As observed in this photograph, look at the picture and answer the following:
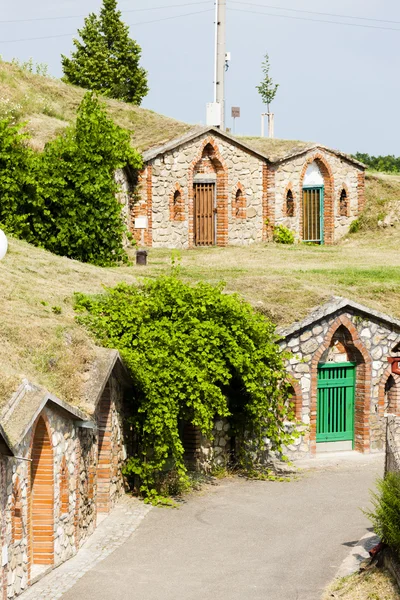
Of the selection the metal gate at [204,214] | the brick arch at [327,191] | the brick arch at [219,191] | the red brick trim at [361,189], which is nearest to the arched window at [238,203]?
the brick arch at [219,191]

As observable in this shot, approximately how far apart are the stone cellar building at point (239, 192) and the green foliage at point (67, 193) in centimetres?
400

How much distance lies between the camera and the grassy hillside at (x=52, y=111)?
34000 mm

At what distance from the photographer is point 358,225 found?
4022 cm

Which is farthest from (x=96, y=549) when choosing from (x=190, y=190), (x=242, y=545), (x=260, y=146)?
(x=260, y=146)

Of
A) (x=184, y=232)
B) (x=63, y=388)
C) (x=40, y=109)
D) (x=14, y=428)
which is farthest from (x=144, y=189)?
(x=14, y=428)

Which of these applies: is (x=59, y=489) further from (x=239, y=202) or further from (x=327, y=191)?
(x=327, y=191)

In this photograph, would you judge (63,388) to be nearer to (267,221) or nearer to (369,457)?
(369,457)

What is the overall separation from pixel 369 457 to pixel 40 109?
707 inches

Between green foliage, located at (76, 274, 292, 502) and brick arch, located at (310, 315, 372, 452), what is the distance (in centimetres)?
170

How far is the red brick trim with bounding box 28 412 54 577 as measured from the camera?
51.1ft

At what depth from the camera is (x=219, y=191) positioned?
36.2 meters

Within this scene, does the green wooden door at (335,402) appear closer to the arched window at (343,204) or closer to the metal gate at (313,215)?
the metal gate at (313,215)

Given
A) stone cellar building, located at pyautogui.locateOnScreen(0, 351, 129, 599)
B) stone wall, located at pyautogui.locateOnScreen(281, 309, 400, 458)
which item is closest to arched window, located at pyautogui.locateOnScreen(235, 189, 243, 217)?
stone wall, located at pyautogui.locateOnScreen(281, 309, 400, 458)

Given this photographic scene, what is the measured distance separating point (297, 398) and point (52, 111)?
668 inches
